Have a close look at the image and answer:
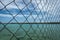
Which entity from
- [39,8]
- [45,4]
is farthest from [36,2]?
[45,4]

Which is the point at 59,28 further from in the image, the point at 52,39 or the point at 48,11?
the point at 48,11

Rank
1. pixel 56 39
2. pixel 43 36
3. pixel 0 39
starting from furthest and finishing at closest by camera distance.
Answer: pixel 0 39 → pixel 56 39 → pixel 43 36

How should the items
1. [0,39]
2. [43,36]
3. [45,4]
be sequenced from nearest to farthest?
[45,4] < [43,36] < [0,39]

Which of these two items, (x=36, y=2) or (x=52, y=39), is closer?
(x=36, y=2)

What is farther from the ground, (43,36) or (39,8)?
(39,8)

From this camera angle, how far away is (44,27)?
74.7 inches

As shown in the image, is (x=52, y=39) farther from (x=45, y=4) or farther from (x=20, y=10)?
(x=20, y=10)

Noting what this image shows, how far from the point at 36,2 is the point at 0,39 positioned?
5.01 metres

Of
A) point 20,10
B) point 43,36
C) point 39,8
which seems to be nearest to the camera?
point 20,10

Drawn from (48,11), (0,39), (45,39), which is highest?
(48,11)

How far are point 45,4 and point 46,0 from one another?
0.24 feet

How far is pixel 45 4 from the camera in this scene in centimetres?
176

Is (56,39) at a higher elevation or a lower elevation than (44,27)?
lower

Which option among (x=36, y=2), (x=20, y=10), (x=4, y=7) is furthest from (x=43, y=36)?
(x=4, y=7)
